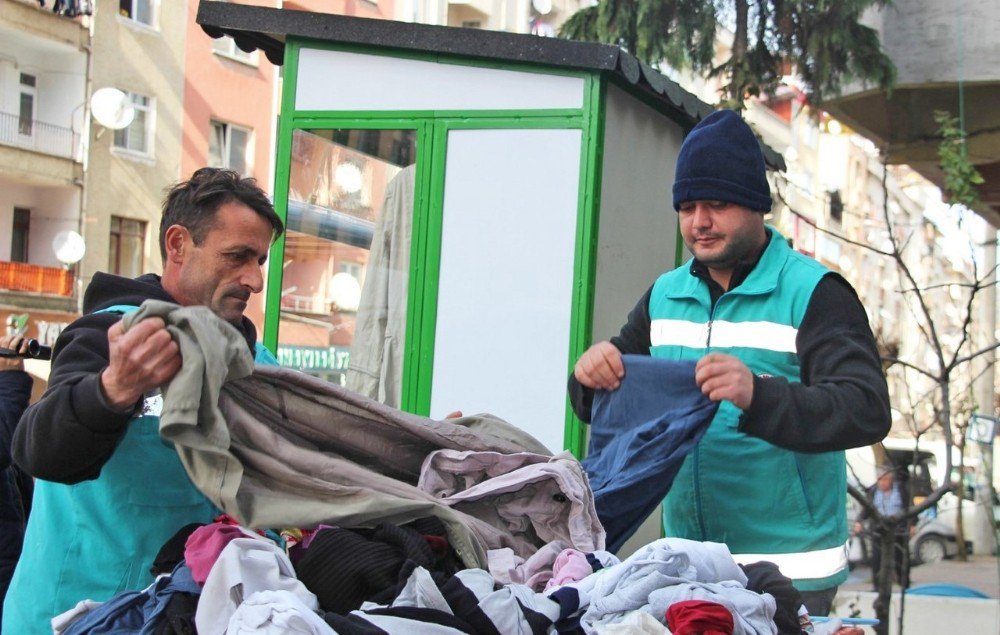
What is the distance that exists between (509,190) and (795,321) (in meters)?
3.71

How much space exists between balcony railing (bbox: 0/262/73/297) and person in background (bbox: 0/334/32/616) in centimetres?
2163

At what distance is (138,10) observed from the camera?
93.7 ft

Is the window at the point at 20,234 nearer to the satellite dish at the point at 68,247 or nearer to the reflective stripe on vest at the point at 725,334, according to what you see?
the satellite dish at the point at 68,247

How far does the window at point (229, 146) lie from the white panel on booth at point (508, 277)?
24041 millimetres

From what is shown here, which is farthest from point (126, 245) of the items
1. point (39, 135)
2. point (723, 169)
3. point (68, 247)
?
point (723, 169)

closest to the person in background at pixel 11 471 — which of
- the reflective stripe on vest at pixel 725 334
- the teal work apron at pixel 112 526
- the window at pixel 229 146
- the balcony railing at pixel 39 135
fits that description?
the teal work apron at pixel 112 526

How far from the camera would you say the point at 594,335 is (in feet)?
21.8

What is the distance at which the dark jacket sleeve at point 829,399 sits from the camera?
283 cm

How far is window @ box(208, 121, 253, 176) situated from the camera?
1183 inches

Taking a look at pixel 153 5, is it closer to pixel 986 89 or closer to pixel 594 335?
pixel 986 89

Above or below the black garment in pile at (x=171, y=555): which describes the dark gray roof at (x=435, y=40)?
above

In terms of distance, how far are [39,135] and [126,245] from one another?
291 centimetres

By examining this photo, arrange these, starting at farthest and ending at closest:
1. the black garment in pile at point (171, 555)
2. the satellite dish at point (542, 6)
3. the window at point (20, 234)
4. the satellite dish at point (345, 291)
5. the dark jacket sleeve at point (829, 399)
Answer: the satellite dish at point (542, 6) < the window at point (20, 234) < the satellite dish at point (345, 291) < the dark jacket sleeve at point (829, 399) < the black garment in pile at point (171, 555)

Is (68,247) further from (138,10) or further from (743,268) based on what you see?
(743,268)
